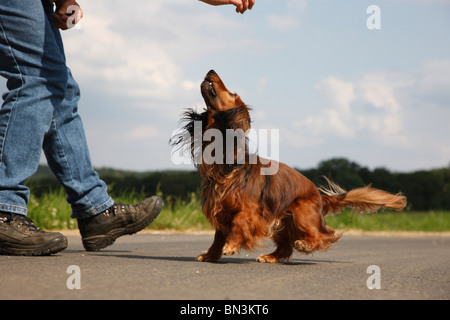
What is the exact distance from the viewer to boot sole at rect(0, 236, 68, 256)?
3654 mm

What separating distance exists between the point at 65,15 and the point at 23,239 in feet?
5.29

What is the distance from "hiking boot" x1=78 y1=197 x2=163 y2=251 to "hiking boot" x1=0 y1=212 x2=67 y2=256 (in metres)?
0.35

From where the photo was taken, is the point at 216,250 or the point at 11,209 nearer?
the point at 11,209

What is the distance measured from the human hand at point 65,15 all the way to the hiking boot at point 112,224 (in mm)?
1404

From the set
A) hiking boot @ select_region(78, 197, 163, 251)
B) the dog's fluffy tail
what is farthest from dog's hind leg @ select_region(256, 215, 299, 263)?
hiking boot @ select_region(78, 197, 163, 251)

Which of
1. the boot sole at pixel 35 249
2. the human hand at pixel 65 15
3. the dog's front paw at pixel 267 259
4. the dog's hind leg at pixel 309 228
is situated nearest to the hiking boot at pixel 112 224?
the boot sole at pixel 35 249

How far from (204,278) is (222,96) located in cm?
177

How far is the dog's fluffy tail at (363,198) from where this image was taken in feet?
15.7

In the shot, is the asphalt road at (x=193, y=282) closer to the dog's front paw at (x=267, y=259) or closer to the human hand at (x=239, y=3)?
the dog's front paw at (x=267, y=259)

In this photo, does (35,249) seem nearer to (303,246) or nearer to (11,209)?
(11,209)

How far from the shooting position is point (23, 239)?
143 inches

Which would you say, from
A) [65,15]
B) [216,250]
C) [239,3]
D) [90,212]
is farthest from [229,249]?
[65,15]
